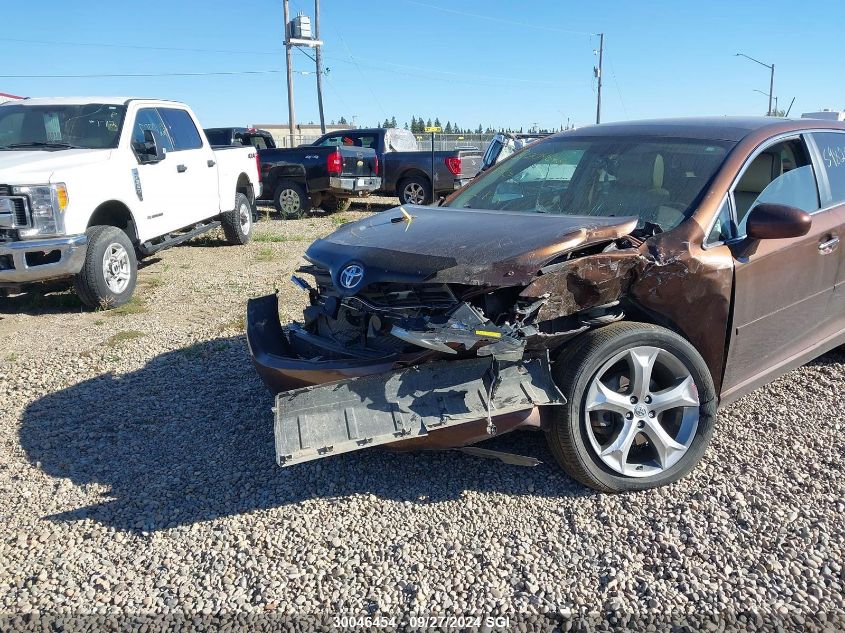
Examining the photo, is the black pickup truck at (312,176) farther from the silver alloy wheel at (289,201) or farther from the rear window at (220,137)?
the rear window at (220,137)

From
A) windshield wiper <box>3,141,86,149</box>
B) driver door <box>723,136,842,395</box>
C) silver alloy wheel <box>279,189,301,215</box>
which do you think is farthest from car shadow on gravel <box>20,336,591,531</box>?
silver alloy wheel <box>279,189,301,215</box>

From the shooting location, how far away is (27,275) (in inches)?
239

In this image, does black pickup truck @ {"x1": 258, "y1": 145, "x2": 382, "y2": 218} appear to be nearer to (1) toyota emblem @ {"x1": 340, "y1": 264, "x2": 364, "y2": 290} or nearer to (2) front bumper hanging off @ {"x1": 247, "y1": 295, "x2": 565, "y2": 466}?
(1) toyota emblem @ {"x1": 340, "y1": 264, "x2": 364, "y2": 290}

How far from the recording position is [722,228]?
3541 millimetres

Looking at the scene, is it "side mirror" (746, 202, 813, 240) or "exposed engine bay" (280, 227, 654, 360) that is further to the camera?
"side mirror" (746, 202, 813, 240)

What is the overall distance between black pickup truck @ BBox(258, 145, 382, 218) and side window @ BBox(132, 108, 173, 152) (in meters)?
5.51

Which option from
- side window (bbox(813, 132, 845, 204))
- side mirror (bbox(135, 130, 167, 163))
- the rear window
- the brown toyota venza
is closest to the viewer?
the brown toyota venza

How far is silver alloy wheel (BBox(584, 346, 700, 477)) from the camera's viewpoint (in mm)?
3191

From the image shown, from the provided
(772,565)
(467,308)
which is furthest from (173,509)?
(772,565)

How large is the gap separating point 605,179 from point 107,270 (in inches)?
194

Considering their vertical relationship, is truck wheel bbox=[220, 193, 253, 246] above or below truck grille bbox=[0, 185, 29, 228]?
below

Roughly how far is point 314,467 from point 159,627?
3.96 ft

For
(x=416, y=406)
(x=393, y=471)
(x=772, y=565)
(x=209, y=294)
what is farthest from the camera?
(x=209, y=294)

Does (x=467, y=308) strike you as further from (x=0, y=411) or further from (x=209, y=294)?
(x=209, y=294)
